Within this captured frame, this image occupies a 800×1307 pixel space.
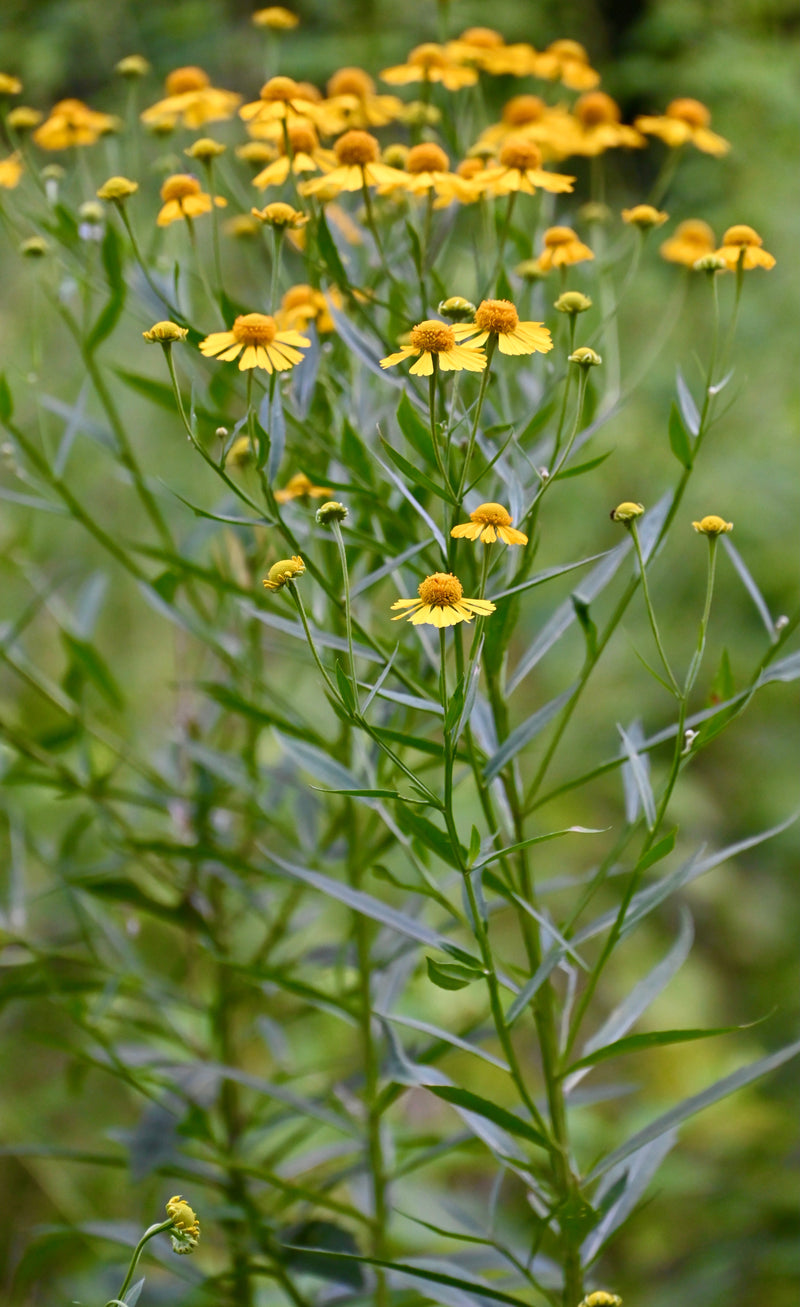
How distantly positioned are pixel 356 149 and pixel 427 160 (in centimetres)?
3

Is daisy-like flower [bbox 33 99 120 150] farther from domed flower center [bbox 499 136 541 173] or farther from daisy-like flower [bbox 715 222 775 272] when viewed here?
daisy-like flower [bbox 715 222 775 272]

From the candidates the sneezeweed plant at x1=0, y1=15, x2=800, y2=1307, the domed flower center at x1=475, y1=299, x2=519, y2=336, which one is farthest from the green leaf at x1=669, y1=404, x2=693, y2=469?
the domed flower center at x1=475, y1=299, x2=519, y2=336

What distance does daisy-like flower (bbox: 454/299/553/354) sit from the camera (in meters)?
0.46

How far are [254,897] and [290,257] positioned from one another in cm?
66

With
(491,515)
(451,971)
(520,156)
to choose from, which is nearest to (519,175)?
(520,156)

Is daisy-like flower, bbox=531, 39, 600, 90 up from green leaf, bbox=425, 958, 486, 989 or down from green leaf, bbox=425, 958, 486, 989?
up

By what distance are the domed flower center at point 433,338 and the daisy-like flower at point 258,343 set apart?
0.06 m

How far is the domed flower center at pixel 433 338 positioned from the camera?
44 centimetres

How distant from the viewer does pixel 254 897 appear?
0.76 metres

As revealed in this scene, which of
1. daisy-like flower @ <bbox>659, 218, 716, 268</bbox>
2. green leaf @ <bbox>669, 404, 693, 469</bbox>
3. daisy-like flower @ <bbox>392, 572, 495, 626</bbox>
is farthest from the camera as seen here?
daisy-like flower @ <bbox>659, 218, 716, 268</bbox>

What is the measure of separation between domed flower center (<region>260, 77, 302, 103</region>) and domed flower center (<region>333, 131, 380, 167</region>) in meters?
0.04

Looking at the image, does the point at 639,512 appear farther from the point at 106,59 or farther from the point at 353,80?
the point at 106,59

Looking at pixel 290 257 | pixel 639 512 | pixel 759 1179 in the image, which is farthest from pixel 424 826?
pixel 759 1179

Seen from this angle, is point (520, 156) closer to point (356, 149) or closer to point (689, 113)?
point (356, 149)
